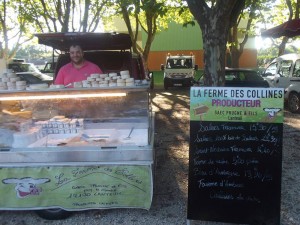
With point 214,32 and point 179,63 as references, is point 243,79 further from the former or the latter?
point 179,63

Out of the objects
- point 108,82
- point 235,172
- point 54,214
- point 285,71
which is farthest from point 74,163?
point 285,71

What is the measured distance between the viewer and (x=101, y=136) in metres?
3.98

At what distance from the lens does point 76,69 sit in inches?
193

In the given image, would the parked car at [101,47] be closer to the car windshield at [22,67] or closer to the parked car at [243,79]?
the parked car at [243,79]

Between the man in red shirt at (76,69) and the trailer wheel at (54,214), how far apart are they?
1789mm

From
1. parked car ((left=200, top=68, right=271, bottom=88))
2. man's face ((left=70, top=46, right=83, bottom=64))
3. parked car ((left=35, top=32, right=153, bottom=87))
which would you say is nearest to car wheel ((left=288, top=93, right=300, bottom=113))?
parked car ((left=200, top=68, right=271, bottom=88))

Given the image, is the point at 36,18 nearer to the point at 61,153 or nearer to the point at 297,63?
the point at 297,63

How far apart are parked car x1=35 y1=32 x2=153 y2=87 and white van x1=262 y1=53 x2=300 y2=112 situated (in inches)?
189

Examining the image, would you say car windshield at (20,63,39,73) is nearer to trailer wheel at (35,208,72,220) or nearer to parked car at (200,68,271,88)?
parked car at (200,68,271,88)

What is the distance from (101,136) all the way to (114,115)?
327 mm

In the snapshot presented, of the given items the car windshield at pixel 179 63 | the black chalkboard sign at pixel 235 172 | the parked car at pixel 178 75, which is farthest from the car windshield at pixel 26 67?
the black chalkboard sign at pixel 235 172

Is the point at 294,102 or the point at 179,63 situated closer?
the point at 294,102

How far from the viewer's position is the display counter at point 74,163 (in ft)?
11.8

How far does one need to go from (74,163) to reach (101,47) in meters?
3.72
